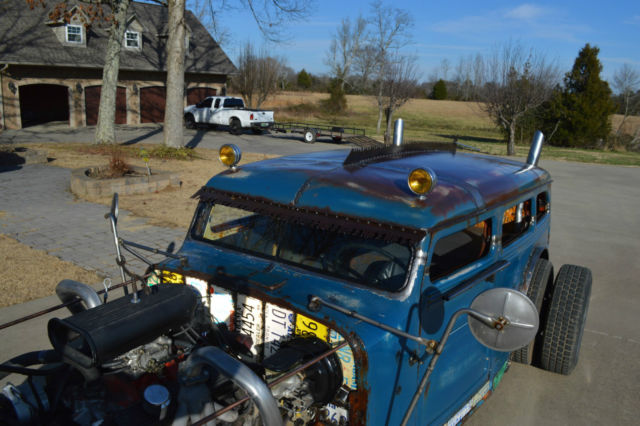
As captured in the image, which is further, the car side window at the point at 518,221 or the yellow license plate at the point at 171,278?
the car side window at the point at 518,221

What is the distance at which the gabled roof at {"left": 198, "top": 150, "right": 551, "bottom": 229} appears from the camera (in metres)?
3.00

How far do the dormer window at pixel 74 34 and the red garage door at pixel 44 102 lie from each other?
16.5 feet

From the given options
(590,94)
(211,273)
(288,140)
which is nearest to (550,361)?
(211,273)

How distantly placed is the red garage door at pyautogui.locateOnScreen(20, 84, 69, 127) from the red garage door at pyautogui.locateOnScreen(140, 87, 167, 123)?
4.67m

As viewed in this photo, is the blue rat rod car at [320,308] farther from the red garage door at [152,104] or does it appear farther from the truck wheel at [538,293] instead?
the red garage door at [152,104]

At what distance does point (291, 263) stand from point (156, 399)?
112 cm

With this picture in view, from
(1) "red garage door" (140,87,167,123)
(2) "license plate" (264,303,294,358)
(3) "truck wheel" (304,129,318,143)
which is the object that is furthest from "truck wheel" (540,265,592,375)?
(1) "red garage door" (140,87,167,123)

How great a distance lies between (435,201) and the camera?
3.04 meters

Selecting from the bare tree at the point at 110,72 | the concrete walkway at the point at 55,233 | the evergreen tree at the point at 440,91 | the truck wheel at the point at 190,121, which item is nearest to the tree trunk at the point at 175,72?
the bare tree at the point at 110,72

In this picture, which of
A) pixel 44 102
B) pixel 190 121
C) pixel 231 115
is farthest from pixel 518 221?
pixel 44 102

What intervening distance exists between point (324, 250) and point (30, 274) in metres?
4.91

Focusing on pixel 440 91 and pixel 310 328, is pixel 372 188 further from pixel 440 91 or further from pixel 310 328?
pixel 440 91

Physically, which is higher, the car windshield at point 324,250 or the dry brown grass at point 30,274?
the car windshield at point 324,250

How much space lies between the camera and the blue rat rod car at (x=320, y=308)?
255 cm
